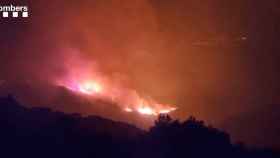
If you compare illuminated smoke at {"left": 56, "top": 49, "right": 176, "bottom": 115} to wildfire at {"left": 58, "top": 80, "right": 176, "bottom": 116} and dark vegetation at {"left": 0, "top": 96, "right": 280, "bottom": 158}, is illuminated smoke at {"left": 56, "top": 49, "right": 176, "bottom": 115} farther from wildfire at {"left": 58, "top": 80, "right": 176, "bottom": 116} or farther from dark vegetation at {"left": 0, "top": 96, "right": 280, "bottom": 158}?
dark vegetation at {"left": 0, "top": 96, "right": 280, "bottom": 158}

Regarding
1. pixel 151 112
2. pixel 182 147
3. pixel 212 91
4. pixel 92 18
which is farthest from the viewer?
pixel 212 91

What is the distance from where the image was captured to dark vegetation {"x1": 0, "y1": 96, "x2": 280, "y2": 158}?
71.3 feet

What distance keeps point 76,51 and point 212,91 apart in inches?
782

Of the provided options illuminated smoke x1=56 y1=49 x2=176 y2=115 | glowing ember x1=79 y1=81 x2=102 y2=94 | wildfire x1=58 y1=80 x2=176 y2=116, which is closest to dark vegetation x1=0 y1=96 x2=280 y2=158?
wildfire x1=58 y1=80 x2=176 y2=116

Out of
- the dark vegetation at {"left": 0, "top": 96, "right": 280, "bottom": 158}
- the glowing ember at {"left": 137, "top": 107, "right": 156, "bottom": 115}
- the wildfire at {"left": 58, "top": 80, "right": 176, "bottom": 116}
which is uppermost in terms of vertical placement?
the wildfire at {"left": 58, "top": 80, "right": 176, "bottom": 116}

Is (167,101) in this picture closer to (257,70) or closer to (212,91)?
(212,91)

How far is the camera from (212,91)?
218 feet

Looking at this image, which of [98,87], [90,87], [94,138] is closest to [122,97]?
[98,87]

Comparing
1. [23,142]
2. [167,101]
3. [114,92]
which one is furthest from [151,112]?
[23,142]

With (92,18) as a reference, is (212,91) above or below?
Answer: below

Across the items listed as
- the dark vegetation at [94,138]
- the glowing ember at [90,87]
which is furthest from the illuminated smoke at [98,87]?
the dark vegetation at [94,138]

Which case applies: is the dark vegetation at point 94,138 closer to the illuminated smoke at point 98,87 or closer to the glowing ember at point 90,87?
the illuminated smoke at point 98,87

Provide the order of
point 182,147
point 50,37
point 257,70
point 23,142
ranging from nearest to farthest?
point 23,142
point 182,147
point 50,37
point 257,70

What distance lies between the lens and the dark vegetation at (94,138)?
21.7 meters
